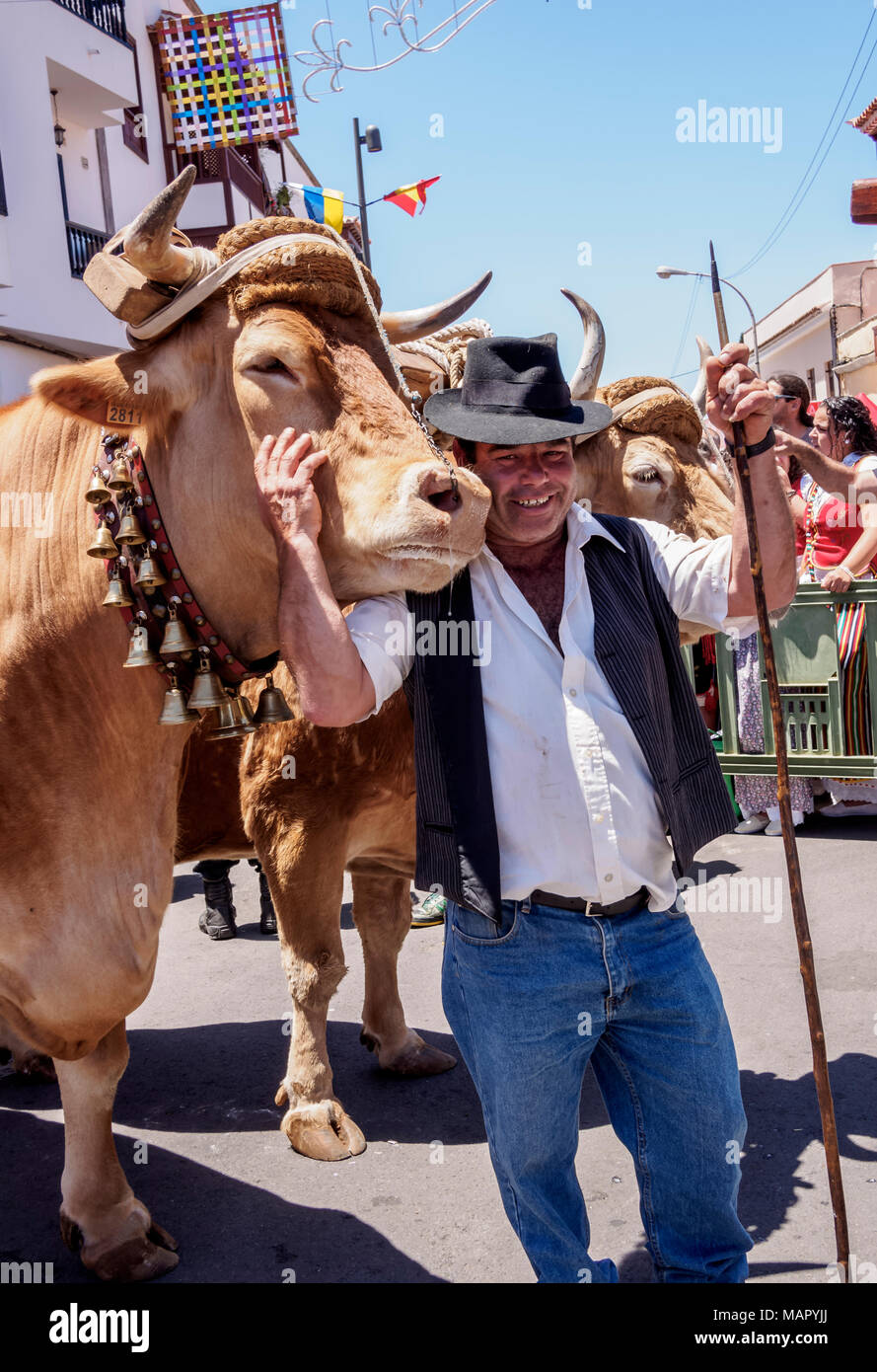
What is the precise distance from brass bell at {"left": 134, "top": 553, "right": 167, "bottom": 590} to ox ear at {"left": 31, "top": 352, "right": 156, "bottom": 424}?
0.30 metres

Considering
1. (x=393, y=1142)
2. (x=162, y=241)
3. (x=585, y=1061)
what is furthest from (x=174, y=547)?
(x=393, y=1142)

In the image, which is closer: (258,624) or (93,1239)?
(258,624)

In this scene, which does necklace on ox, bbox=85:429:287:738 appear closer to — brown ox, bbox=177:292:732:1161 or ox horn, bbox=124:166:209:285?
ox horn, bbox=124:166:209:285

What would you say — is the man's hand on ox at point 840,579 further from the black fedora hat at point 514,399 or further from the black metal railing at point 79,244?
the black metal railing at point 79,244

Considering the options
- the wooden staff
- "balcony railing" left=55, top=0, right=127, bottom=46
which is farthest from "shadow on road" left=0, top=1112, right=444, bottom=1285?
"balcony railing" left=55, top=0, right=127, bottom=46

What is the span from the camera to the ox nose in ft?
7.14

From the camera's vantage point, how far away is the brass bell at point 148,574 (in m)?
2.44

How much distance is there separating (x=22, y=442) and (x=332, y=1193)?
97.0 inches

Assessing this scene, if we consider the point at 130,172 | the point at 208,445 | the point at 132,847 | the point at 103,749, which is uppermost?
the point at 130,172

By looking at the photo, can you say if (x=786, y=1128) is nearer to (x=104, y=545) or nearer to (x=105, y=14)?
(x=104, y=545)

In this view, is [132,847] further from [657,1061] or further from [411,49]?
[411,49]

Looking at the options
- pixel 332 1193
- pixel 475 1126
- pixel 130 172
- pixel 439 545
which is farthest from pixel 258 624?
pixel 130 172

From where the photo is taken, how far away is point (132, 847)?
270cm
